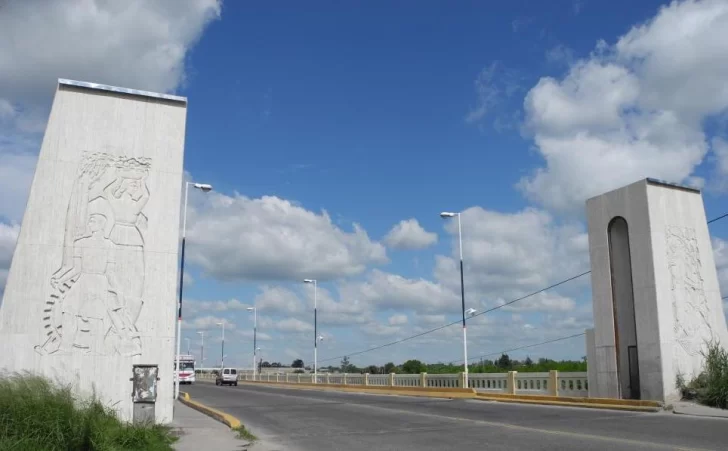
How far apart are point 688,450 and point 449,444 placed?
454 centimetres

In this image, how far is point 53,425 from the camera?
10.6 metres

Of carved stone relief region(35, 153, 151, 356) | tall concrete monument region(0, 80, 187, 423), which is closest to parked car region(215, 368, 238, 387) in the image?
tall concrete monument region(0, 80, 187, 423)

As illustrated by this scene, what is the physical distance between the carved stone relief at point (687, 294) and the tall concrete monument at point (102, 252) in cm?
1740

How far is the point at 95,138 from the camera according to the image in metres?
16.1

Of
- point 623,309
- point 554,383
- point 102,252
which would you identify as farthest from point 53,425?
point 554,383

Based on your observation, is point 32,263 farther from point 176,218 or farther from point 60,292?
point 176,218

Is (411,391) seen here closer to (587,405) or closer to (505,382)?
(505,382)

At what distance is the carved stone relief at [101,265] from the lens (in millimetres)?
15047

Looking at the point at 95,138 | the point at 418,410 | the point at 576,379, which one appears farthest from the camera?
the point at 576,379

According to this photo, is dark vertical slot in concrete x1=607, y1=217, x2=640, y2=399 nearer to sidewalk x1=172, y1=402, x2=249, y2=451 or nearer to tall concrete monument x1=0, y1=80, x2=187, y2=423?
sidewalk x1=172, y1=402, x2=249, y2=451

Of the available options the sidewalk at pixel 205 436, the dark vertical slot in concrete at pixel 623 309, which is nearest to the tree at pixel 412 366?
the dark vertical slot in concrete at pixel 623 309

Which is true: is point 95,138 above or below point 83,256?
above

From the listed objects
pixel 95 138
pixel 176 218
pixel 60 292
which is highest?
pixel 95 138

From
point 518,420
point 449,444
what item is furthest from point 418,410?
point 449,444
